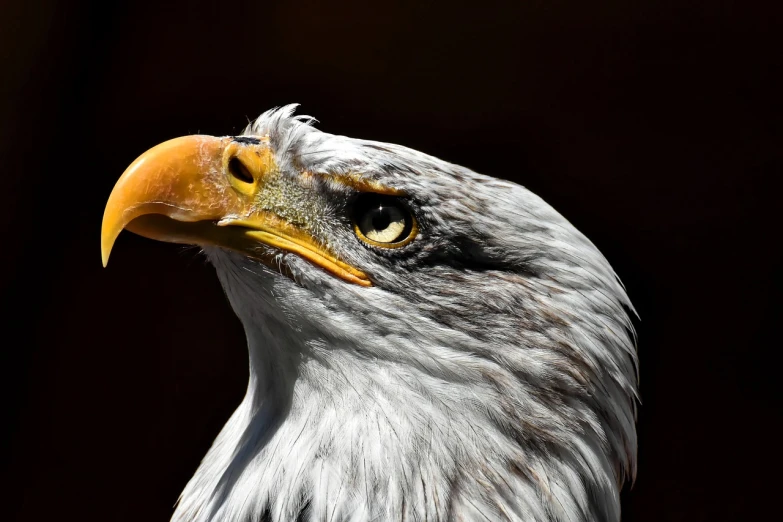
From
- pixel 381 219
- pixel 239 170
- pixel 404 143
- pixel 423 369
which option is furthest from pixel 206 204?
pixel 404 143

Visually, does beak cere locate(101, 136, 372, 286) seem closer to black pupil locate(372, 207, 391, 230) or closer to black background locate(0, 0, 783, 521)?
black pupil locate(372, 207, 391, 230)

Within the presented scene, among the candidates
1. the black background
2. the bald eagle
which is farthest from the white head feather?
the black background

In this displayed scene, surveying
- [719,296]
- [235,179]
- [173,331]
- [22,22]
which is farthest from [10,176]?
[719,296]

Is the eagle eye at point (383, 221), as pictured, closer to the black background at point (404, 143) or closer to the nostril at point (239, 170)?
the nostril at point (239, 170)

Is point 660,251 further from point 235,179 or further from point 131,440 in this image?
point 131,440

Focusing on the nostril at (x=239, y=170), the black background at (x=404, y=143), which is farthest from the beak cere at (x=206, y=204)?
the black background at (x=404, y=143)

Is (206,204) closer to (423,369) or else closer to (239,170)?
(239,170)

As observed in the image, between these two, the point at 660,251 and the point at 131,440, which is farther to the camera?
the point at 131,440
